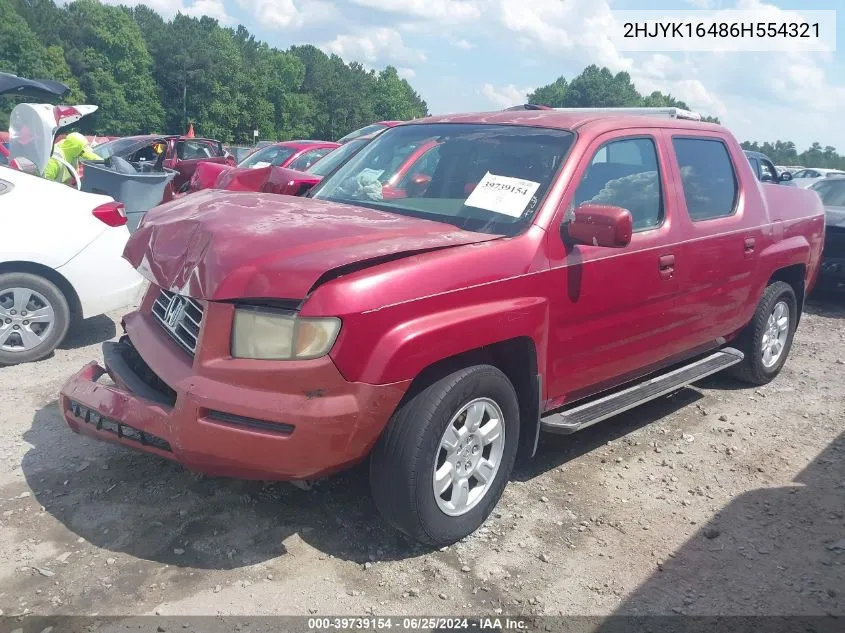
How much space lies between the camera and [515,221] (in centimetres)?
347

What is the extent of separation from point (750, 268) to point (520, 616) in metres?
3.11

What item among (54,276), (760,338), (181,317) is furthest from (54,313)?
(760,338)

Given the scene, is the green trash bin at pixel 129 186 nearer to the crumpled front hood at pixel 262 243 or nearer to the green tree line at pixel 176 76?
the crumpled front hood at pixel 262 243

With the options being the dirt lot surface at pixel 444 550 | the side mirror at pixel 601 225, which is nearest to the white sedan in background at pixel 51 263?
the dirt lot surface at pixel 444 550

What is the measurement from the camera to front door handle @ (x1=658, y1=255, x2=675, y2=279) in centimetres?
407

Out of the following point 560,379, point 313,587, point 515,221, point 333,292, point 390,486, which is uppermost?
point 515,221

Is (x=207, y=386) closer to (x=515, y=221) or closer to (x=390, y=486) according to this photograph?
(x=390, y=486)

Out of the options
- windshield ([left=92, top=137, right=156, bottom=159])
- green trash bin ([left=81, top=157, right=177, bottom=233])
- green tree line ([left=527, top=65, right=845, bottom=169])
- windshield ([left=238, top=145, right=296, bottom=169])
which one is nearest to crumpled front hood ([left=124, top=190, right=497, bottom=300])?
green trash bin ([left=81, top=157, right=177, bottom=233])

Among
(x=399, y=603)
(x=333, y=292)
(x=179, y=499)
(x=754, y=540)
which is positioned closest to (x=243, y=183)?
(x=179, y=499)

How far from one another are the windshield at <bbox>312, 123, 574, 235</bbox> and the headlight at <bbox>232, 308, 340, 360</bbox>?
107 cm

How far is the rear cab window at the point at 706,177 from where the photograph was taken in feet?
14.6

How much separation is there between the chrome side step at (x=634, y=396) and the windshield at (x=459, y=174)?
0.97 metres

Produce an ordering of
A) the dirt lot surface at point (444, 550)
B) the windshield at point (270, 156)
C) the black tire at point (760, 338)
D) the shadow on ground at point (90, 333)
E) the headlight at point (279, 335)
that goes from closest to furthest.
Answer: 1. the headlight at point (279, 335)
2. the dirt lot surface at point (444, 550)
3. the black tire at point (760, 338)
4. the shadow on ground at point (90, 333)
5. the windshield at point (270, 156)

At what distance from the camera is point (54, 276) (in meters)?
5.35
